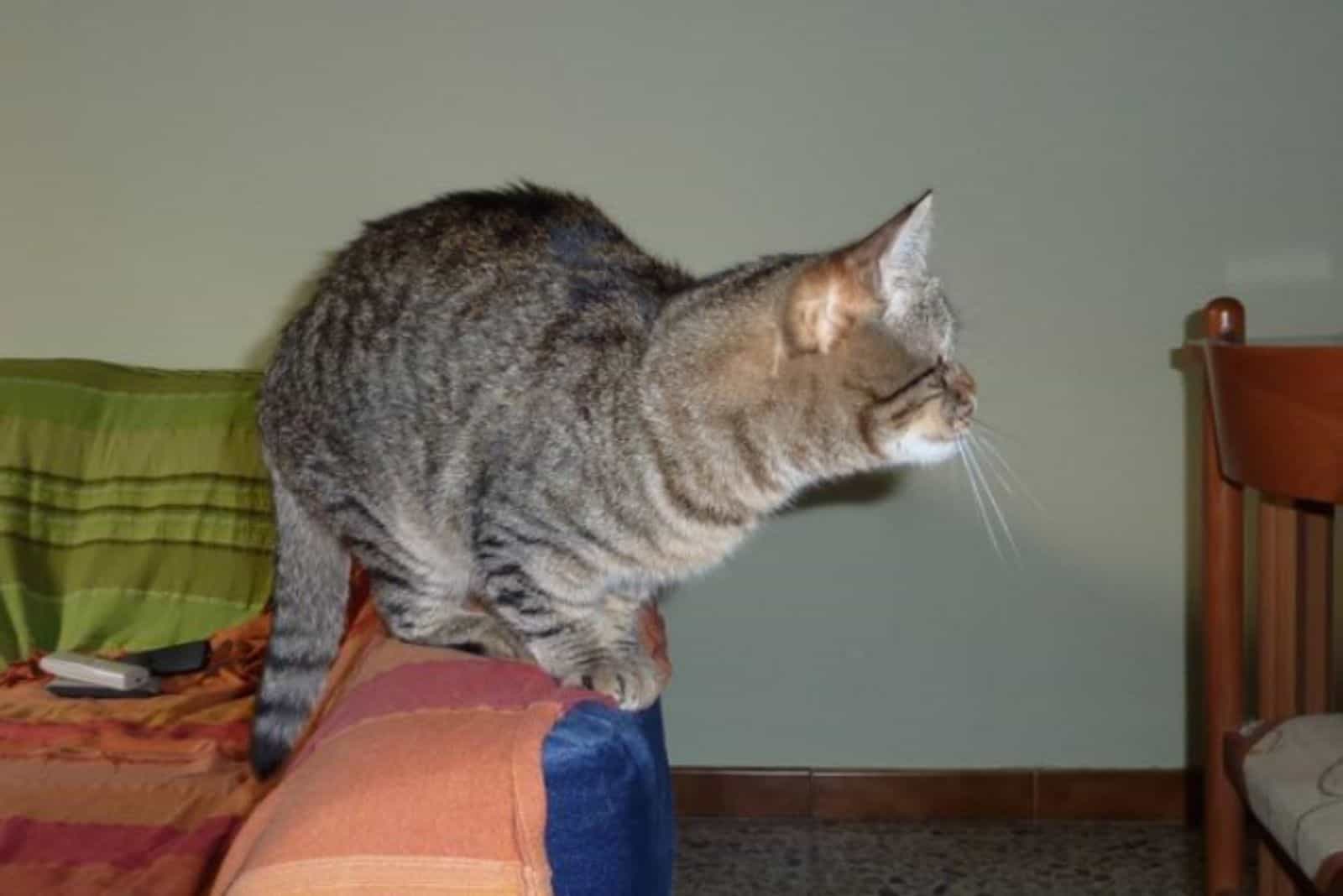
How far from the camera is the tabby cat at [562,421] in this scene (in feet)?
3.93

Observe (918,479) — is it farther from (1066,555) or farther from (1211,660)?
(1211,660)

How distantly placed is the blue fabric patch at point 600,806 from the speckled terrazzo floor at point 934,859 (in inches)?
45.1

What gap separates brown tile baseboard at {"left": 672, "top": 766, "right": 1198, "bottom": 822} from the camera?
88.4 inches

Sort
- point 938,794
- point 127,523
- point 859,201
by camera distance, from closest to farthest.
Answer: point 127,523
point 859,201
point 938,794

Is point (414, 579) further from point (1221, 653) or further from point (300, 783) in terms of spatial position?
point (1221, 653)

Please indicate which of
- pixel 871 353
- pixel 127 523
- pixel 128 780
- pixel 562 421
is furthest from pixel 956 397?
pixel 127 523

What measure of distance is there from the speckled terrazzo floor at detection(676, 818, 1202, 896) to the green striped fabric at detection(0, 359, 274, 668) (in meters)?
0.87

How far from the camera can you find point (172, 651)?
1.82 meters

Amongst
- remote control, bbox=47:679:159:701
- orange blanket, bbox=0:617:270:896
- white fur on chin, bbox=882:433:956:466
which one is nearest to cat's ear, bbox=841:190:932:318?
white fur on chin, bbox=882:433:956:466

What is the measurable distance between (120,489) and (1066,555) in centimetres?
151

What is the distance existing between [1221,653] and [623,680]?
764mm

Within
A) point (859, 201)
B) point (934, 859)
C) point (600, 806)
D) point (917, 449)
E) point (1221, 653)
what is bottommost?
point (934, 859)

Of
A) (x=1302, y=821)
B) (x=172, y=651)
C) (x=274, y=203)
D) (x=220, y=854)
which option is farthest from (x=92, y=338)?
(x=1302, y=821)

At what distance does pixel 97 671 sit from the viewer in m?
1.74
